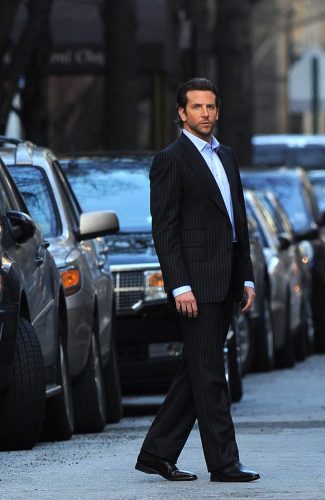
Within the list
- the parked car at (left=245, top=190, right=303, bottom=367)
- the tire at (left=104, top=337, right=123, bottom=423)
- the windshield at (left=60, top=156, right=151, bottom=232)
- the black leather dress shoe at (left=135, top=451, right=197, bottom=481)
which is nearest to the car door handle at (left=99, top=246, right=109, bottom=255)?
the tire at (left=104, top=337, right=123, bottom=423)

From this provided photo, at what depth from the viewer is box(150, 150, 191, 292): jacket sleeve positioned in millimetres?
8672

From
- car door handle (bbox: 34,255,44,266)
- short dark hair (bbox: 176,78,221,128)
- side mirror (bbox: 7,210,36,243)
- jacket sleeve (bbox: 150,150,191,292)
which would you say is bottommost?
car door handle (bbox: 34,255,44,266)

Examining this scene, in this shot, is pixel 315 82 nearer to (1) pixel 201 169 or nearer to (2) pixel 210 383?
(1) pixel 201 169

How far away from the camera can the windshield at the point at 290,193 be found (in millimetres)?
23422

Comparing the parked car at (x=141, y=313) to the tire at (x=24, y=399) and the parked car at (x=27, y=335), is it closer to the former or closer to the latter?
the parked car at (x=27, y=335)

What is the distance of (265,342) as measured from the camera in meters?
18.9

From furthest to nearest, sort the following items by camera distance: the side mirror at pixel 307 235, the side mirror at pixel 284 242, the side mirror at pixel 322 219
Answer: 1. the side mirror at pixel 322 219
2. the side mirror at pixel 307 235
3. the side mirror at pixel 284 242

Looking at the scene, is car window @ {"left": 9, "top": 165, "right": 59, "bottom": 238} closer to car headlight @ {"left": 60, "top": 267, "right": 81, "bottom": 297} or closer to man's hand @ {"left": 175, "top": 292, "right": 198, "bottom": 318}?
car headlight @ {"left": 60, "top": 267, "right": 81, "bottom": 297}

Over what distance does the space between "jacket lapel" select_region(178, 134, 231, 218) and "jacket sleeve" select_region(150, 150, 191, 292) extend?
0.20 ft

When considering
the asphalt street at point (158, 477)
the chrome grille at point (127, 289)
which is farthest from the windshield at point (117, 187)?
the asphalt street at point (158, 477)

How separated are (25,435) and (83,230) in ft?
8.08

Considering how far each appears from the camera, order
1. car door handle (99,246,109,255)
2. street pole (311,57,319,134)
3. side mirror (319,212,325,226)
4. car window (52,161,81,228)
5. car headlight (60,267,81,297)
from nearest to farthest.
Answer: car headlight (60,267,81,297)
car window (52,161,81,228)
car door handle (99,246,109,255)
side mirror (319,212,325,226)
street pole (311,57,319,134)

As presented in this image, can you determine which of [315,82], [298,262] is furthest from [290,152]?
[298,262]

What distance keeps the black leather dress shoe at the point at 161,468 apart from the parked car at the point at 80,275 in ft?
10.8
